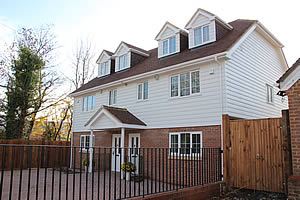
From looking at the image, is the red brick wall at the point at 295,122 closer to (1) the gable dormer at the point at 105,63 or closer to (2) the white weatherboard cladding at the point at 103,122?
(2) the white weatherboard cladding at the point at 103,122

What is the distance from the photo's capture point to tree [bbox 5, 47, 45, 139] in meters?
19.2

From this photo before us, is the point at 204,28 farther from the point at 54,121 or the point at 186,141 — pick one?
the point at 54,121

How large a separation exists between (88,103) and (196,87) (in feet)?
30.8

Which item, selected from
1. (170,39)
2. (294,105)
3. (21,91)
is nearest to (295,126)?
(294,105)

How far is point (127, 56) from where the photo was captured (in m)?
16.3

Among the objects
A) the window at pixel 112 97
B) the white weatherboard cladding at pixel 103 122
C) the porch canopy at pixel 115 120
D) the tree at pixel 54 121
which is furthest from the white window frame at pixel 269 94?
the tree at pixel 54 121

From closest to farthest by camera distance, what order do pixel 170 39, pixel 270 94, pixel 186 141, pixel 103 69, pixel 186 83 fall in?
1. pixel 186 141
2. pixel 186 83
3. pixel 270 94
4. pixel 170 39
5. pixel 103 69

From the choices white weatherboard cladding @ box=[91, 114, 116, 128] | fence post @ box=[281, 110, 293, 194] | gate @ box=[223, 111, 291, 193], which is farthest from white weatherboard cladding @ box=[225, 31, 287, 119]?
white weatherboard cladding @ box=[91, 114, 116, 128]

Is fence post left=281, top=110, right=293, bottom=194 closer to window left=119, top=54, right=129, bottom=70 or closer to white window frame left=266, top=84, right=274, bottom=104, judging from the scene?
white window frame left=266, top=84, right=274, bottom=104

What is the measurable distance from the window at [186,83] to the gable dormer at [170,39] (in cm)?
216

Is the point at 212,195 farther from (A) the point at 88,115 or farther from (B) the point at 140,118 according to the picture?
(A) the point at 88,115

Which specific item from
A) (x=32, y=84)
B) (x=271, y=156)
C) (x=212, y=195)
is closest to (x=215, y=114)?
(x=271, y=156)

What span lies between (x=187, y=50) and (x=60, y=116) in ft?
66.0

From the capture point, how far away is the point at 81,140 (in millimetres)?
17609
